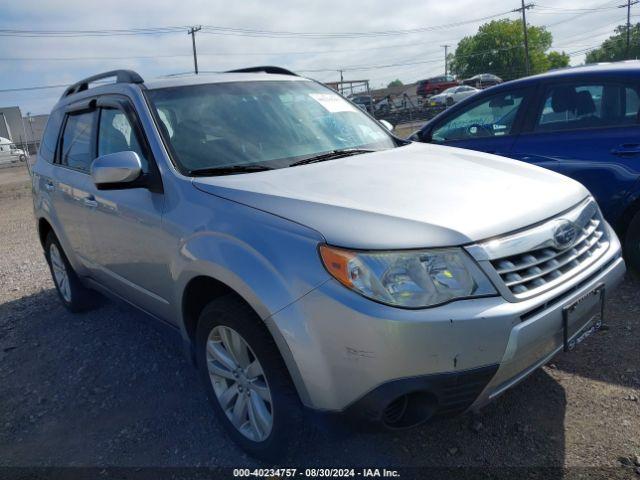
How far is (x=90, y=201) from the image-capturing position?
3.45m

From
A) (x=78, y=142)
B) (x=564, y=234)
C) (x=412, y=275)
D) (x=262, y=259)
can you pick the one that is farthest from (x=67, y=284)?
(x=564, y=234)

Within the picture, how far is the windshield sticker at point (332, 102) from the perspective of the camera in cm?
358

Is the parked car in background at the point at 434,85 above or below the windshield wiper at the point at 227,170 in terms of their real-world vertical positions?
above

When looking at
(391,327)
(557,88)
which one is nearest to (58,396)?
(391,327)

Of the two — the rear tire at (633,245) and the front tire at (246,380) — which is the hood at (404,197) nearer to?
the front tire at (246,380)

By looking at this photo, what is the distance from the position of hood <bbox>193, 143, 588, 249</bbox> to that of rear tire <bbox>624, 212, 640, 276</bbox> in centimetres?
144

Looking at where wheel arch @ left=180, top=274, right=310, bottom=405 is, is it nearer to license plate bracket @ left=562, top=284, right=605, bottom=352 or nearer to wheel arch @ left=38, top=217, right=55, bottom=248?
license plate bracket @ left=562, top=284, right=605, bottom=352

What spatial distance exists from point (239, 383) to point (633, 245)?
3.04 m

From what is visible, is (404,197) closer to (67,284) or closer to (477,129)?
(477,129)

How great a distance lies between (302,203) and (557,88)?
307 centimetres

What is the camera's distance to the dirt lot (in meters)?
2.41

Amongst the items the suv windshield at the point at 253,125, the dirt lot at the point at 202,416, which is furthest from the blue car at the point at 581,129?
the suv windshield at the point at 253,125

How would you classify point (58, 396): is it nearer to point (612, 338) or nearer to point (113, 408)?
point (113, 408)

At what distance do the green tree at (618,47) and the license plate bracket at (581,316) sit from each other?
8490 cm
